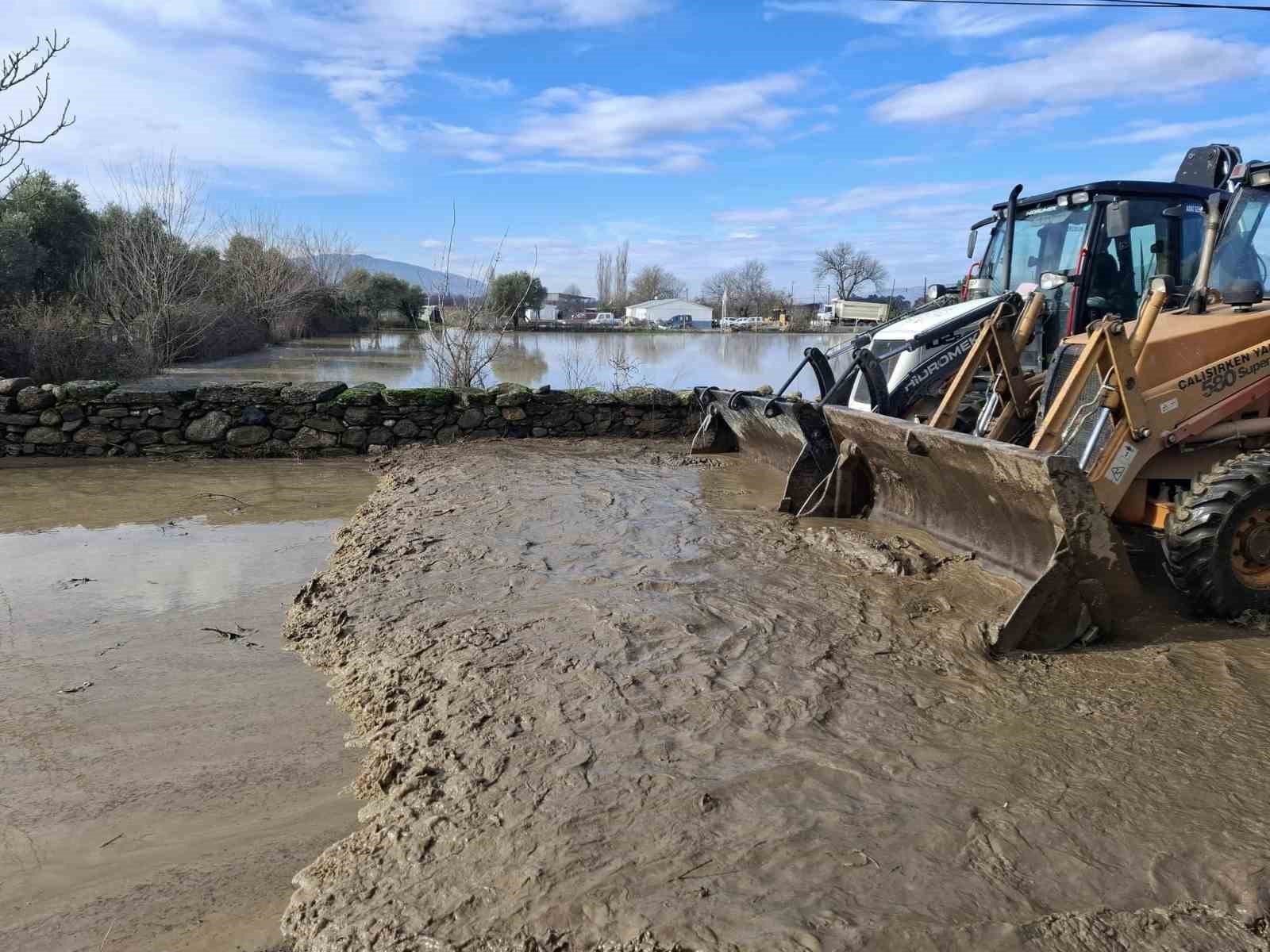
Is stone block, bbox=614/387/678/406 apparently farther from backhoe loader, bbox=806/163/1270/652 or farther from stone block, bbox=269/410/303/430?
backhoe loader, bbox=806/163/1270/652

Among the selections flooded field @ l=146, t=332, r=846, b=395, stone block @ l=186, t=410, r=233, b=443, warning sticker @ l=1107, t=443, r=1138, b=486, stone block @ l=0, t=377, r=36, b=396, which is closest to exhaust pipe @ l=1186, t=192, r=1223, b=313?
warning sticker @ l=1107, t=443, r=1138, b=486

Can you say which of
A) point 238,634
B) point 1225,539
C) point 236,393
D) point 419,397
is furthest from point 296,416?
point 1225,539

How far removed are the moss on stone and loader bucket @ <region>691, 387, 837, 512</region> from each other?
3.32 metres

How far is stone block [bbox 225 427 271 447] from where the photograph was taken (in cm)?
1048

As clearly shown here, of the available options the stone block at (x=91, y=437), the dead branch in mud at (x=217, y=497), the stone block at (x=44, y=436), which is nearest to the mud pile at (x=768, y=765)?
the dead branch in mud at (x=217, y=497)

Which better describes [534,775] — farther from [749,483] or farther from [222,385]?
[222,385]

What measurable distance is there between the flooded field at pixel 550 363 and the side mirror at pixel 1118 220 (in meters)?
8.16

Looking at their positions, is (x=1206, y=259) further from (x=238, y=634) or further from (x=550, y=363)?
(x=550, y=363)

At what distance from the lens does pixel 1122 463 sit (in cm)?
466

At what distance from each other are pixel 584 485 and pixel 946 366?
3416 millimetres

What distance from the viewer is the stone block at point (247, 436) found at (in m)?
10.5

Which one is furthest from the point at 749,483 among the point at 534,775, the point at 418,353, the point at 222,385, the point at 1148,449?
the point at 418,353

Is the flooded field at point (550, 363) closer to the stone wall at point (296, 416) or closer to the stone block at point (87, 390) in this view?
the stone wall at point (296, 416)

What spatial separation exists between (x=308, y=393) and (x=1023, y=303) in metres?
8.07
